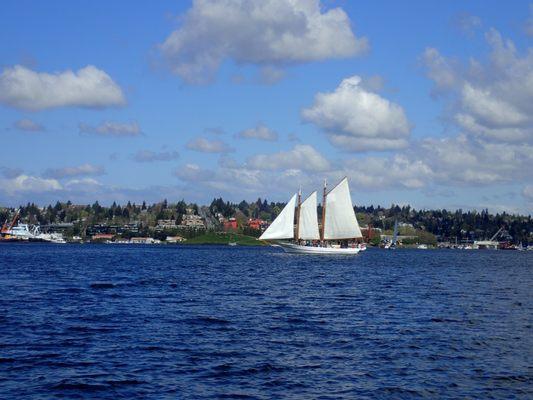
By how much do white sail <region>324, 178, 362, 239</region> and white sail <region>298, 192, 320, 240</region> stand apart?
320 centimetres

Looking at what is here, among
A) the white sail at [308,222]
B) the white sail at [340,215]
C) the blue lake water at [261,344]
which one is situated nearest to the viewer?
the blue lake water at [261,344]

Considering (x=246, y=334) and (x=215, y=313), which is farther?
(x=215, y=313)

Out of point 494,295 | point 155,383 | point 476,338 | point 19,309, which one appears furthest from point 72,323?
point 494,295

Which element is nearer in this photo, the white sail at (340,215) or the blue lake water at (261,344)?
the blue lake water at (261,344)

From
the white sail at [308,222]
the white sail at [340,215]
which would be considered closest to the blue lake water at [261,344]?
the white sail at [340,215]

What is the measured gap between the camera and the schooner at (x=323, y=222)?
550 feet

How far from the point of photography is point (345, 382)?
31172 mm

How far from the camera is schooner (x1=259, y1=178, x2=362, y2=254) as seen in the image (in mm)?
167625

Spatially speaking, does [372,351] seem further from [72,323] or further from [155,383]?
[72,323]

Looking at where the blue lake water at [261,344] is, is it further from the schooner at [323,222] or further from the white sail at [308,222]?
the white sail at [308,222]

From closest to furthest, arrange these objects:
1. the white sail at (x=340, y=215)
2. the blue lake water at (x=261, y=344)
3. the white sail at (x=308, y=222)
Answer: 1. the blue lake water at (x=261, y=344)
2. the white sail at (x=340, y=215)
3. the white sail at (x=308, y=222)

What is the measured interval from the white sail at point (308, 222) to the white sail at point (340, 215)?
3.20 metres

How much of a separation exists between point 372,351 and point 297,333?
6.64 metres

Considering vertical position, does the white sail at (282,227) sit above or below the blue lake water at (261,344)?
above
